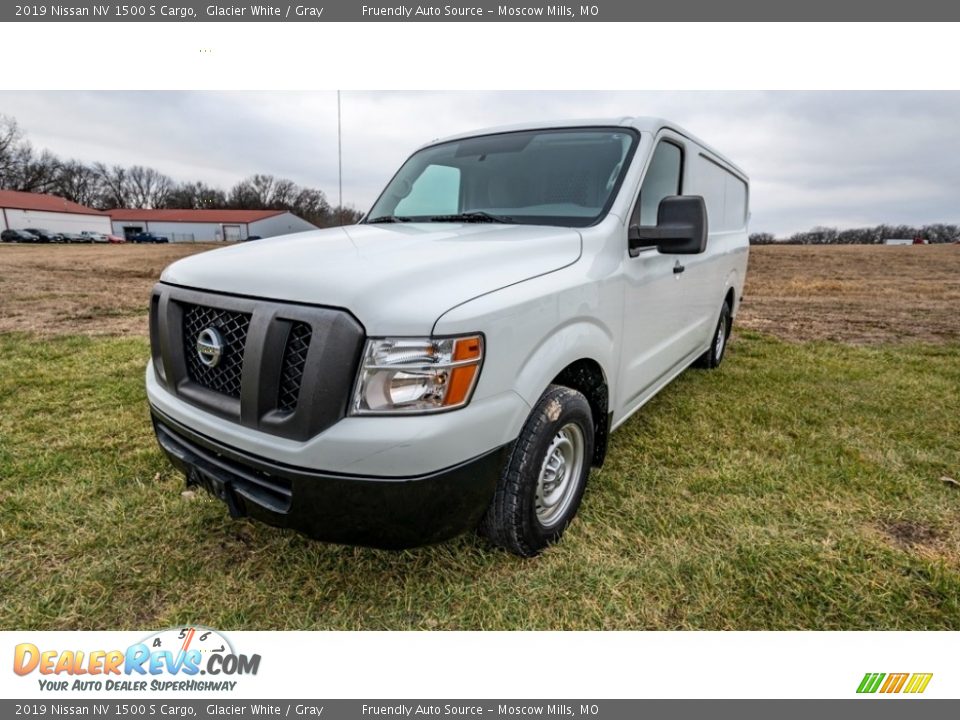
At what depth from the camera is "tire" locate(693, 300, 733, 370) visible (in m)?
5.44

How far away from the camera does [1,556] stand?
2350 millimetres

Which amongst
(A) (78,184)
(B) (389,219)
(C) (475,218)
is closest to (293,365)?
(C) (475,218)

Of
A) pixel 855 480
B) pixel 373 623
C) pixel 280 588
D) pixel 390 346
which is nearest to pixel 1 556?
pixel 280 588

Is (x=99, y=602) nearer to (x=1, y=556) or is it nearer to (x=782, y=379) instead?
(x=1, y=556)

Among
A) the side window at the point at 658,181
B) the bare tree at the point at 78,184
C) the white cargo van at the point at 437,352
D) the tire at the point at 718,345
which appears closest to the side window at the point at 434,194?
the white cargo van at the point at 437,352

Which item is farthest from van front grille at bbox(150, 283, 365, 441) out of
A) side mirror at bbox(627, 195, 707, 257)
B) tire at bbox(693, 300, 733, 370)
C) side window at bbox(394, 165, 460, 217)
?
tire at bbox(693, 300, 733, 370)

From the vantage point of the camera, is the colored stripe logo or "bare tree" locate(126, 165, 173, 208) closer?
the colored stripe logo

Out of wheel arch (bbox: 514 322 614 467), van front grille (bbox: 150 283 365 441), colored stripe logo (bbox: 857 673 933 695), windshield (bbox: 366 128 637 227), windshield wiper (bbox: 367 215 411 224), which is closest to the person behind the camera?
van front grille (bbox: 150 283 365 441)

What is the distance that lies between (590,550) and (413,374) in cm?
130

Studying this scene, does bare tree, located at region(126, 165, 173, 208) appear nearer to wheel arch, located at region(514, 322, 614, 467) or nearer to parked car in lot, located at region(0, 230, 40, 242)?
parked car in lot, located at region(0, 230, 40, 242)

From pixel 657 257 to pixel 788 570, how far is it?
5.51 ft

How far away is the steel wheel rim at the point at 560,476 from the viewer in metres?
2.35

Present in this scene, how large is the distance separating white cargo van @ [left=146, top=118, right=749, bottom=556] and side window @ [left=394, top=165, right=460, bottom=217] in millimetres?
186

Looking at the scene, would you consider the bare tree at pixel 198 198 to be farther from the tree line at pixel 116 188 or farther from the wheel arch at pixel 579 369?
the wheel arch at pixel 579 369
